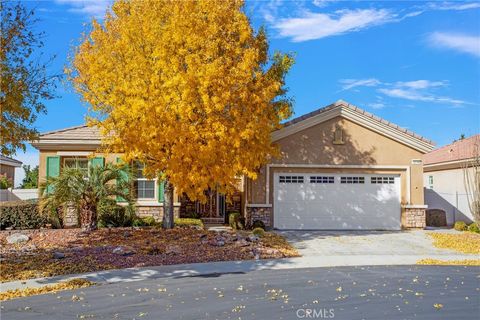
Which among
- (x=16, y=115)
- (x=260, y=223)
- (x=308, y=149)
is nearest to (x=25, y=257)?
(x=16, y=115)

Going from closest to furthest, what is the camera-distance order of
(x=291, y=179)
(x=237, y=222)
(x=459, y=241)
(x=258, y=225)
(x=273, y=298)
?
(x=273, y=298) → (x=459, y=241) → (x=258, y=225) → (x=237, y=222) → (x=291, y=179)

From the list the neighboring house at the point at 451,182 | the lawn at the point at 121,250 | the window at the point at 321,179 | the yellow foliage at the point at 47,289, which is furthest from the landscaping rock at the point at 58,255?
the neighboring house at the point at 451,182

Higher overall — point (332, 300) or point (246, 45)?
point (246, 45)

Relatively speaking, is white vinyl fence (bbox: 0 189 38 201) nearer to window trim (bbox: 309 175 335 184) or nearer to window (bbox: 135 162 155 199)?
window (bbox: 135 162 155 199)

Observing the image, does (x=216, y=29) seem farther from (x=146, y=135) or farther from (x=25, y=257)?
(x=25, y=257)

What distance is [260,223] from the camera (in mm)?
19297

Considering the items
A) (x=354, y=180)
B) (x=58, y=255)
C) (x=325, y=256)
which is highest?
(x=354, y=180)

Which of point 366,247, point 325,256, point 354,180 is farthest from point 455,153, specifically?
point 325,256

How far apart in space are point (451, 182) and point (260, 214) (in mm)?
12272

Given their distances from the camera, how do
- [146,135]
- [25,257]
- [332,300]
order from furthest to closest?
[146,135], [25,257], [332,300]

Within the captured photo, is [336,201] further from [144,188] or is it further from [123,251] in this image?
[123,251]

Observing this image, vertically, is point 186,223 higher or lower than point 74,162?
lower

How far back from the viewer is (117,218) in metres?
18.2

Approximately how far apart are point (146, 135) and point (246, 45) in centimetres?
465
